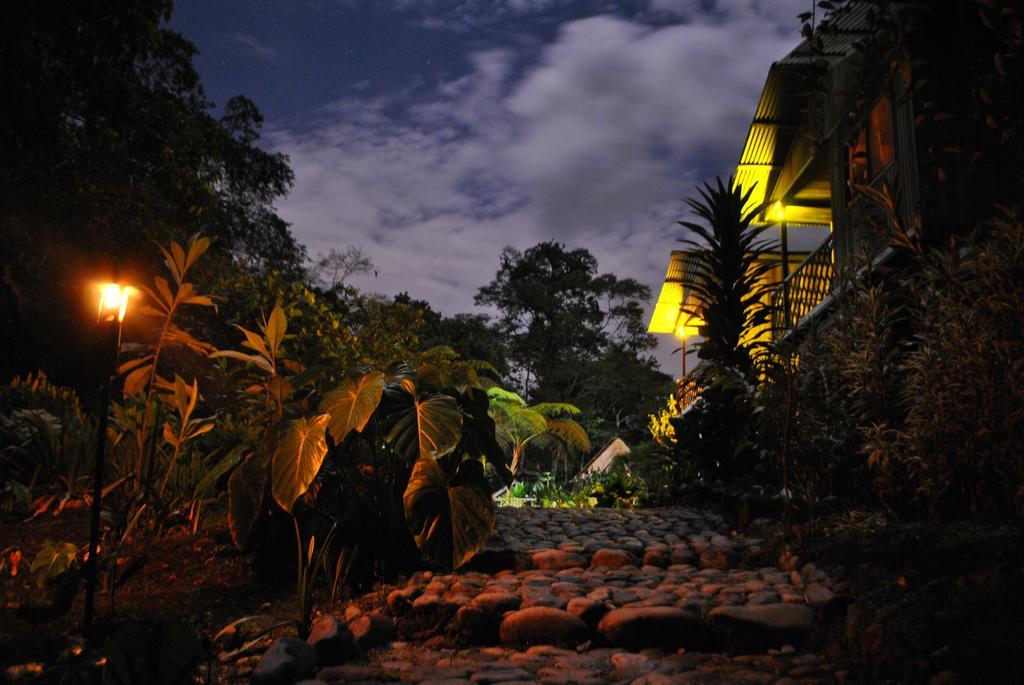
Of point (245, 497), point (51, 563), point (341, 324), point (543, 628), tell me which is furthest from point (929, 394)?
point (341, 324)

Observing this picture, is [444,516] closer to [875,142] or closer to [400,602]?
[400,602]

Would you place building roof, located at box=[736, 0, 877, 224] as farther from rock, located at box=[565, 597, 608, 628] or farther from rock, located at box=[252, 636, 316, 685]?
rock, located at box=[252, 636, 316, 685]

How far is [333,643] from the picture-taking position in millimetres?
2943

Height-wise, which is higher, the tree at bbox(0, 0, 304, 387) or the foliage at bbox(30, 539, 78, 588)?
the tree at bbox(0, 0, 304, 387)

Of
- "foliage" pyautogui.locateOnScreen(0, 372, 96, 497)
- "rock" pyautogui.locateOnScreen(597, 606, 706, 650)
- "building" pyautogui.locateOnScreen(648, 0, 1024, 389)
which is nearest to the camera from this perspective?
"building" pyautogui.locateOnScreen(648, 0, 1024, 389)

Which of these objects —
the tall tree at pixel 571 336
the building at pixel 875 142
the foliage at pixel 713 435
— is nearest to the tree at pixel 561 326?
the tall tree at pixel 571 336

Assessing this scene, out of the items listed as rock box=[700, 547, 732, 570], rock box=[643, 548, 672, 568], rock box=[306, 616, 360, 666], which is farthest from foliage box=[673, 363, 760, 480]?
rock box=[306, 616, 360, 666]

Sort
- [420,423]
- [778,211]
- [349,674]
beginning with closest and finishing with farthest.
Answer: [349,674] → [420,423] → [778,211]

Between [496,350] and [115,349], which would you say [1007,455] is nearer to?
Result: [115,349]

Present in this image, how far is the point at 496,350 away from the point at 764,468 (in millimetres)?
19763

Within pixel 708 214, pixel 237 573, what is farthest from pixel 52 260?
pixel 708 214

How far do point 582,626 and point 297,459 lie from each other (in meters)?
1.50

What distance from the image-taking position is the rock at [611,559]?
181 inches

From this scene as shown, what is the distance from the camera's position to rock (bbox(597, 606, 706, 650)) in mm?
3146
